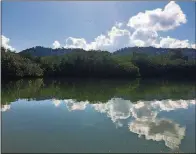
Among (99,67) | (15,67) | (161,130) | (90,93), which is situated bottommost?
(161,130)

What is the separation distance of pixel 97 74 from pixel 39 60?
13043 millimetres

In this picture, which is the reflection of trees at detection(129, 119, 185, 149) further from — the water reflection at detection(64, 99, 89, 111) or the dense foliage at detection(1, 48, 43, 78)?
the dense foliage at detection(1, 48, 43, 78)

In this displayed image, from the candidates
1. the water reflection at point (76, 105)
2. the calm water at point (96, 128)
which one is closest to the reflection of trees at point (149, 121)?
the calm water at point (96, 128)

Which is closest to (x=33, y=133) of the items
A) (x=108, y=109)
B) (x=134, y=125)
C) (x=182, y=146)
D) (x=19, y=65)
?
(x=134, y=125)

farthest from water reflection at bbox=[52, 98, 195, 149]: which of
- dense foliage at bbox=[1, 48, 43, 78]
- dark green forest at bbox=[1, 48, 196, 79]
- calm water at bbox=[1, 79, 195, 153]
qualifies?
dark green forest at bbox=[1, 48, 196, 79]

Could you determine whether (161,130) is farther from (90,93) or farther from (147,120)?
(90,93)

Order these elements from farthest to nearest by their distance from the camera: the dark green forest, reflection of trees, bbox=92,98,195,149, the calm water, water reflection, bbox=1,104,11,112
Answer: the dark green forest
water reflection, bbox=1,104,11,112
reflection of trees, bbox=92,98,195,149
the calm water

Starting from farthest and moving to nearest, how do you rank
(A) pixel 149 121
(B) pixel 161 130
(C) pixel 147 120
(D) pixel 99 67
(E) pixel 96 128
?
(D) pixel 99 67, (C) pixel 147 120, (A) pixel 149 121, (E) pixel 96 128, (B) pixel 161 130

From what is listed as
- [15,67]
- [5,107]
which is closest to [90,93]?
[5,107]

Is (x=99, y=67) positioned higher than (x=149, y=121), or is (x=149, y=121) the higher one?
(x=99, y=67)

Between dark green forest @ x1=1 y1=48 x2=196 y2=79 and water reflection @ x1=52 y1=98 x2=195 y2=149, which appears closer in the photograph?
water reflection @ x1=52 y1=98 x2=195 y2=149

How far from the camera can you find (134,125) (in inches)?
609

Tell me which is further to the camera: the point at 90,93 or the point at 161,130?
the point at 90,93

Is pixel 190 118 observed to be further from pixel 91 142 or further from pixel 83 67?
pixel 83 67
